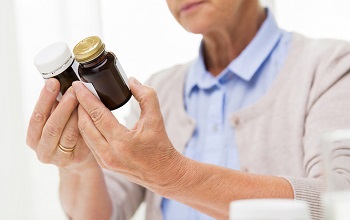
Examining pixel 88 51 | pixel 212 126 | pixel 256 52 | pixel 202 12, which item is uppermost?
pixel 88 51

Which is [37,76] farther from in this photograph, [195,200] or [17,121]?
[195,200]

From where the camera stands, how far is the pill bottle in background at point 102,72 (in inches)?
27.2

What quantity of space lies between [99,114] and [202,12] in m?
0.38

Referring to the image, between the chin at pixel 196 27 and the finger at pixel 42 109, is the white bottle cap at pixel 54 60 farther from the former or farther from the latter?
the chin at pixel 196 27

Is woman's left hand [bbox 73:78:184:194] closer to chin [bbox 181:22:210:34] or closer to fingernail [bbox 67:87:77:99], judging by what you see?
fingernail [bbox 67:87:77:99]

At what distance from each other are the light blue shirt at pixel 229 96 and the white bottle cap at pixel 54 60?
16.7 inches

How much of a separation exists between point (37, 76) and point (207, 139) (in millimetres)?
495

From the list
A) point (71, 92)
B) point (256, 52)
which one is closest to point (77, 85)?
point (71, 92)

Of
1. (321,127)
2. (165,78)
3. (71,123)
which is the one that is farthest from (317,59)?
(71,123)

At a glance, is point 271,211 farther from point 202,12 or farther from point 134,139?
point 202,12

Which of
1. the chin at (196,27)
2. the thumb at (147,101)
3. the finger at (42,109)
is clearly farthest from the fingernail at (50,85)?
the chin at (196,27)

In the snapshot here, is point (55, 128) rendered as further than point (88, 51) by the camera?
Yes

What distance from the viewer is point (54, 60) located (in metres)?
0.71

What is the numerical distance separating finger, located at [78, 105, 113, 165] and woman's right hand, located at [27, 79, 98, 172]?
1.2 inches
